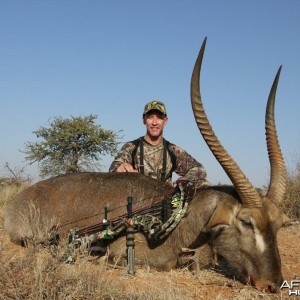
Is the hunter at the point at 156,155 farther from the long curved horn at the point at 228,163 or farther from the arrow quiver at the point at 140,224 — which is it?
the long curved horn at the point at 228,163

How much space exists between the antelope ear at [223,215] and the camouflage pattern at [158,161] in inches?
74.1

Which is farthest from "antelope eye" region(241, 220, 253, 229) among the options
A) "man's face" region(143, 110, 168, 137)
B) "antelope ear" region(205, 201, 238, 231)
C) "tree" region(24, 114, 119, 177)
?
"tree" region(24, 114, 119, 177)

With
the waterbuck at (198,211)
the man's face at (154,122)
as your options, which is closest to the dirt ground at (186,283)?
the waterbuck at (198,211)

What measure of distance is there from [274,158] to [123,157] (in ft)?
8.00

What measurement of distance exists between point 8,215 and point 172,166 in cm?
245

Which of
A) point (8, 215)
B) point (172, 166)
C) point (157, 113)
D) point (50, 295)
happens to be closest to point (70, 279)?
point (50, 295)

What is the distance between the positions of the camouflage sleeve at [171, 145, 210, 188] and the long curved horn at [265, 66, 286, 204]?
1.45m

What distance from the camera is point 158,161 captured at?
23.3 ft

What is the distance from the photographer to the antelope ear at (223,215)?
4.59 m

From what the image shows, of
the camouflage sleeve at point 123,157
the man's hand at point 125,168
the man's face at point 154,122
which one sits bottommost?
the man's hand at point 125,168

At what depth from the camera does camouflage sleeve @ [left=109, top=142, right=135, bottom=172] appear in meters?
6.68

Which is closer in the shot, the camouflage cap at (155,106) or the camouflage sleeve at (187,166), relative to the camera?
the camouflage sleeve at (187,166)

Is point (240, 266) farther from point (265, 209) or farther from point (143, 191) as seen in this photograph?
point (143, 191)

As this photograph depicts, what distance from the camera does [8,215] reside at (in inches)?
236
